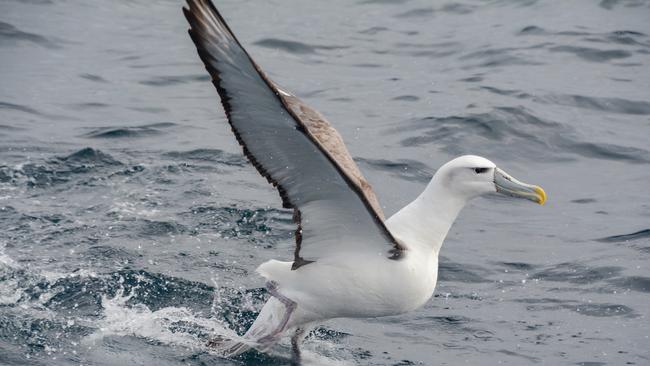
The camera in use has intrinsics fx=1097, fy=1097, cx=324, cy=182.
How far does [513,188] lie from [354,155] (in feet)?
14.0

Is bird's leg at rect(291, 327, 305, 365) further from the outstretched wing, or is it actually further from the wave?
the wave

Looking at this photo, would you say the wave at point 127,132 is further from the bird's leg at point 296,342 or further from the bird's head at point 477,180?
the bird's head at point 477,180

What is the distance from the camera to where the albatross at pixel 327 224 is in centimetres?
599

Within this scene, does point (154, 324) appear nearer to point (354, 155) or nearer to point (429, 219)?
point (429, 219)

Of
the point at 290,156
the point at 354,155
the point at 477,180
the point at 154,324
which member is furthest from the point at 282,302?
the point at 354,155

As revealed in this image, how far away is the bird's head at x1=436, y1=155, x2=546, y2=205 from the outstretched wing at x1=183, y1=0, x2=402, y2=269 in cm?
63

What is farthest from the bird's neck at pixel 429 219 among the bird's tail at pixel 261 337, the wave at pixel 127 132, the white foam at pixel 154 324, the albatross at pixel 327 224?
the wave at pixel 127 132

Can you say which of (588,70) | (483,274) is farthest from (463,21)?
(483,274)

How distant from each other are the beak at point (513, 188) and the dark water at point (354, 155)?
1101 mm

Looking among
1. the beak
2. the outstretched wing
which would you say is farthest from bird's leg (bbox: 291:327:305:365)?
the beak

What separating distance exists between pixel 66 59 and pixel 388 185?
5.65 metres

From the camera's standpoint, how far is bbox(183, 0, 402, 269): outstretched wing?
226 inches

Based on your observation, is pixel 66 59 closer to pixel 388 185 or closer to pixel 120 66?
pixel 120 66

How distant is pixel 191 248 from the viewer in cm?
870
